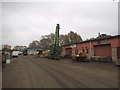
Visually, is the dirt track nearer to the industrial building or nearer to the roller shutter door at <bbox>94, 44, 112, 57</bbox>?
the industrial building

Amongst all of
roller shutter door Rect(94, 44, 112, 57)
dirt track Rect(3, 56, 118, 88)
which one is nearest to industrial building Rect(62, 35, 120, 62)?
roller shutter door Rect(94, 44, 112, 57)

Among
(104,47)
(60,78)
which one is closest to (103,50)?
(104,47)

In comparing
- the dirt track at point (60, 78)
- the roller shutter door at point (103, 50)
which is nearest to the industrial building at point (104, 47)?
the roller shutter door at point (103, 50)

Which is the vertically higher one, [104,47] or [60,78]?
[104,47]

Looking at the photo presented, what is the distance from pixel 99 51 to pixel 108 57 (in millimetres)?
3957

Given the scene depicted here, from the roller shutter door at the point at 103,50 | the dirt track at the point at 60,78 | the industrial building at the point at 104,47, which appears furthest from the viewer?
the roller shutter door at the point at 103,50

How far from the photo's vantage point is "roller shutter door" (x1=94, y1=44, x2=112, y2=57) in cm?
2497

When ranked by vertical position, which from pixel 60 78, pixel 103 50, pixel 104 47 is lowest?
pixel 60 78

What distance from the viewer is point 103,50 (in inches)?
1048

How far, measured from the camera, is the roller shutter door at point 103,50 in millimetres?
24969

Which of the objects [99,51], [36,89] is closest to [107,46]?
[99,51]

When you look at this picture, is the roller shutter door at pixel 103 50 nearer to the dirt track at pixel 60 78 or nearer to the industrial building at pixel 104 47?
Result: the industrial building at pixel 104 47

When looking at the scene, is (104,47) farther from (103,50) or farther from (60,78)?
(60,78)

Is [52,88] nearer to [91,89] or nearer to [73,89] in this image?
[73,89]
